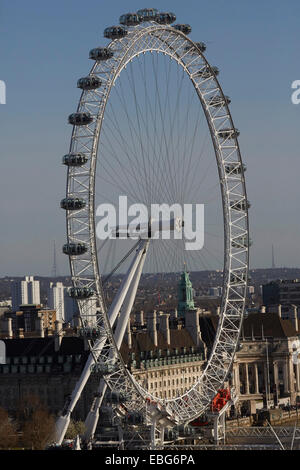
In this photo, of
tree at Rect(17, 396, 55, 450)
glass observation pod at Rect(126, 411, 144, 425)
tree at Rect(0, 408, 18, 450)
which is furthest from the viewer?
tree at Rect(17, 396, 55, 450)

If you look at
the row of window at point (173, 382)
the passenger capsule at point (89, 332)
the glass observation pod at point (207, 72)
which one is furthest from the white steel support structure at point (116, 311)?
the row of window at point (173, 382)

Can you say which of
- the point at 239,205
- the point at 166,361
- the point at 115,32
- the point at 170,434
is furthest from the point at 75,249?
the point at 166,361

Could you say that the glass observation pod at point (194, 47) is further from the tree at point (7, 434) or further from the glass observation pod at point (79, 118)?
the tree at point (7, 434)

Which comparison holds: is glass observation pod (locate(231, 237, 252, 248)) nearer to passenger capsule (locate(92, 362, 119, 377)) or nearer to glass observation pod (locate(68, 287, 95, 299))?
passenger capsule (locate(92, 362, 119, 377))

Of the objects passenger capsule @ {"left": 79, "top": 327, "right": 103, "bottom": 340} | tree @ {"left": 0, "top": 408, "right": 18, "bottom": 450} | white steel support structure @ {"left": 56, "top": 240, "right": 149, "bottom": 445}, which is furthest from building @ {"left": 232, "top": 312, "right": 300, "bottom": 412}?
passenger capsule @ {"left": 79, "top": 327, "right": 103, "bottom": 340}

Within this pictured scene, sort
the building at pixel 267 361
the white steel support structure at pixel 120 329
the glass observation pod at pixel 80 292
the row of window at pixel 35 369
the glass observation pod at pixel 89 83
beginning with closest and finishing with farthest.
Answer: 1. the glass observation pod at pixel 80 292
2. the glass observation pod at pixel 89 83
3. the white steel support structure at pixel 120 329
4. the row of window at pixel 35 369
5. the building at pixel 267 361
